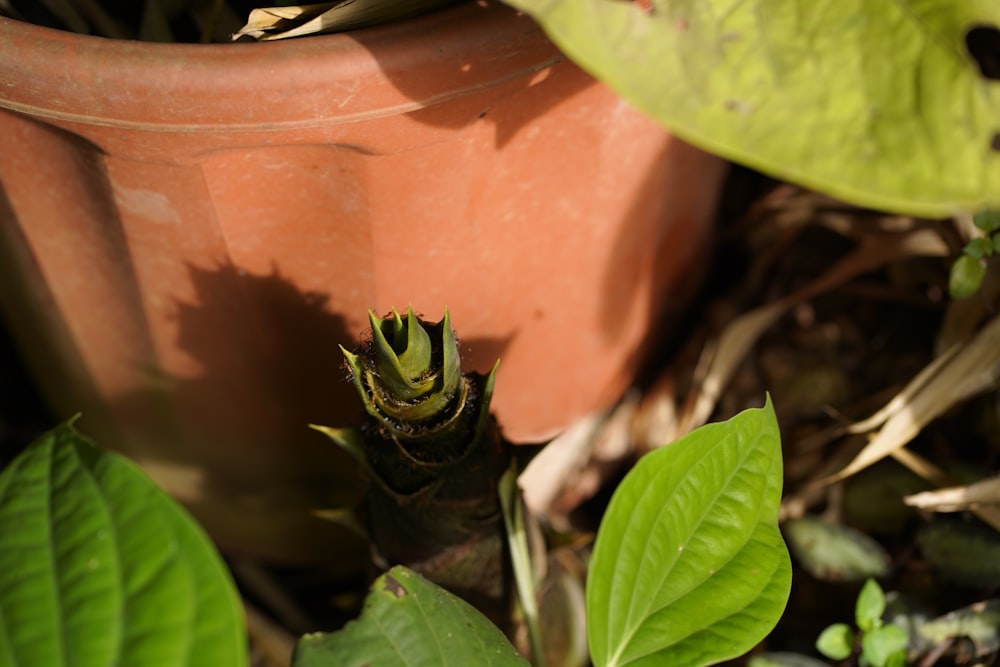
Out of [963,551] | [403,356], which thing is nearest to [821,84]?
[403,356]

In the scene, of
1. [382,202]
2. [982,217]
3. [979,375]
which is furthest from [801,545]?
[382,202]

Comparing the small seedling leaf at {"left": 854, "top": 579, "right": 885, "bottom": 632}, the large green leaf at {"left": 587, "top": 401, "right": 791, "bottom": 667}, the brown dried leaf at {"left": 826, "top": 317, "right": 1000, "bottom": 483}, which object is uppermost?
the large green leaf at {"left": 587, "top": 401, "right": 791, "bottom": 667}

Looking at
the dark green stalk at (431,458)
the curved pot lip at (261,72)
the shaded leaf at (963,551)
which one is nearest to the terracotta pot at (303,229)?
the curved pot lip at (261,72)

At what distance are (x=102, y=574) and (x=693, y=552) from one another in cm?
35

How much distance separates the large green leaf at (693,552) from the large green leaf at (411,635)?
76 mm

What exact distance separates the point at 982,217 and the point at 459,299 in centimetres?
41

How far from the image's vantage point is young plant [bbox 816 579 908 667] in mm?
772

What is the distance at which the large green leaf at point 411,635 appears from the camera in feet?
1.94

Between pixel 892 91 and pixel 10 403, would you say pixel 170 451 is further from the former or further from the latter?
pixel 892 91

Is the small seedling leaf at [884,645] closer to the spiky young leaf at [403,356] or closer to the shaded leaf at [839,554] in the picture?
the shaded leaf at [839,554]

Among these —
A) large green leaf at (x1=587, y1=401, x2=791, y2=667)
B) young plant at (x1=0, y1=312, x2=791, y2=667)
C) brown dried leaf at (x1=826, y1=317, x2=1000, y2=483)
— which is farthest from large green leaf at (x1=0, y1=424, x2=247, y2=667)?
brown dried leaf at (x1=826, y1=317, x2=1000, y2=483)

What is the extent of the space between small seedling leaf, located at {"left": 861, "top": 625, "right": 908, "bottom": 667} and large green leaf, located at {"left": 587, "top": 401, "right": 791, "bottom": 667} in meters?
0.19

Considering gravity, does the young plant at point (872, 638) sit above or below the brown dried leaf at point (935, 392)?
below

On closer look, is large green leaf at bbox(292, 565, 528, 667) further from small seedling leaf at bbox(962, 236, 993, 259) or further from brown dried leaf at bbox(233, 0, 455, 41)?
small seedling leaf at bbox(962, 236, 993, 259)
